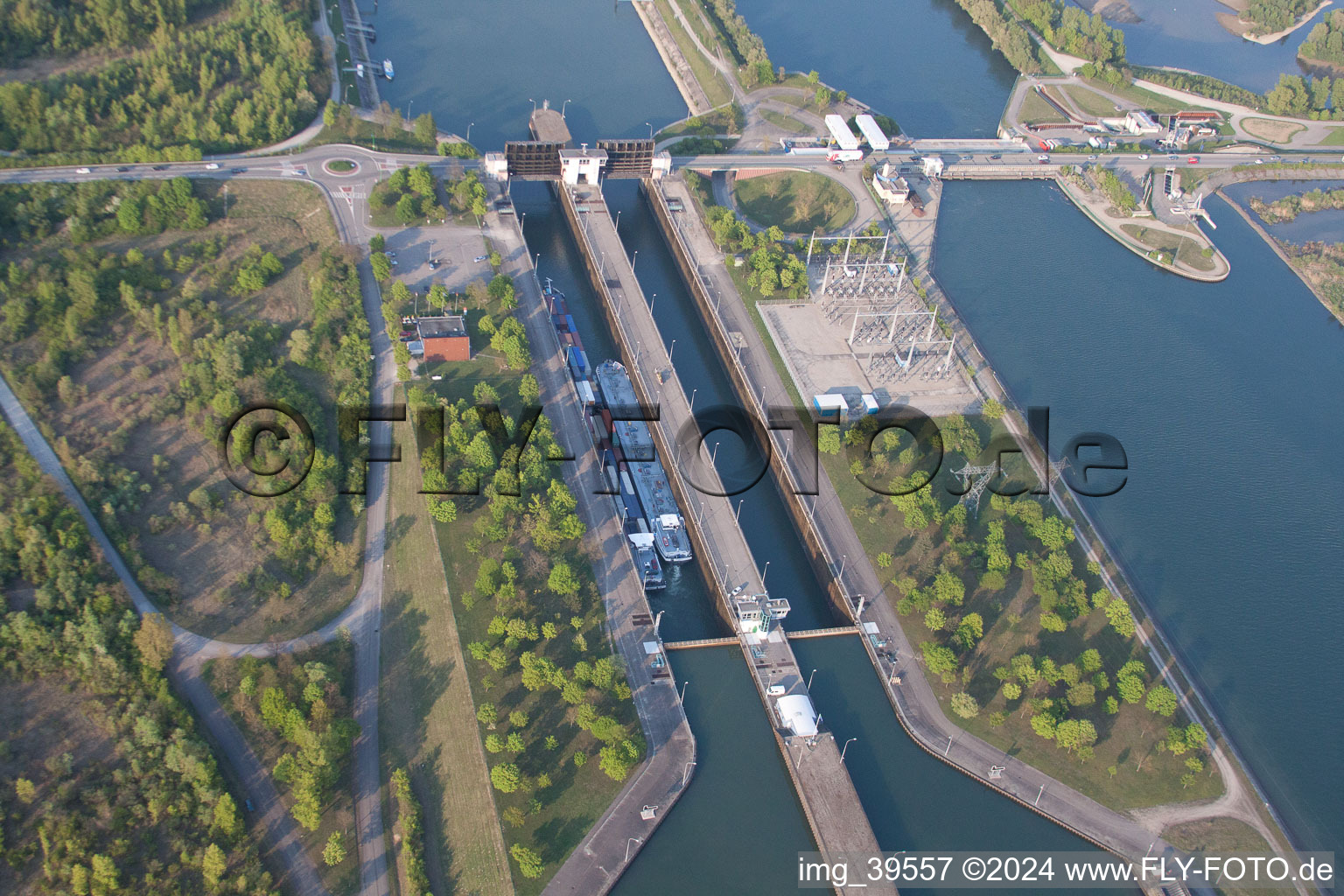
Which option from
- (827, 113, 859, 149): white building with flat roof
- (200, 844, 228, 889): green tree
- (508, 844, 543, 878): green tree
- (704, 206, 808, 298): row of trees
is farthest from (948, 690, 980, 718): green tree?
(827, 113, 859, 149): white building with flat roof

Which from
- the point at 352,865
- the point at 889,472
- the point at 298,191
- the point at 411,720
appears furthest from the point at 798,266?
the point at 352,865

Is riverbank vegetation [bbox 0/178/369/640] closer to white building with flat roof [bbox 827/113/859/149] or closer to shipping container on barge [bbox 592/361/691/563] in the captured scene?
shipping container on barge [bbox 592/361/691/563]

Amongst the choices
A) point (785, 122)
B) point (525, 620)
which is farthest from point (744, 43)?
point (525, 620)

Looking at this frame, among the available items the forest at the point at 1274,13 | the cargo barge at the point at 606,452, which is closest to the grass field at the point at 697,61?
the cargo barge at the point at 606,452

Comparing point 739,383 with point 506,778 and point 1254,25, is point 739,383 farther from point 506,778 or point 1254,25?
point 1254,25

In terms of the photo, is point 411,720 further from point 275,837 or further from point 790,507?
point 790,507

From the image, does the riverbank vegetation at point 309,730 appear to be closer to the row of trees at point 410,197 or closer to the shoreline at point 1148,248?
the row of trees at point 410,197

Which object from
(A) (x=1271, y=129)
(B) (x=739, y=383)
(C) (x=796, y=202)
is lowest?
(B) (x=739, y=383)
